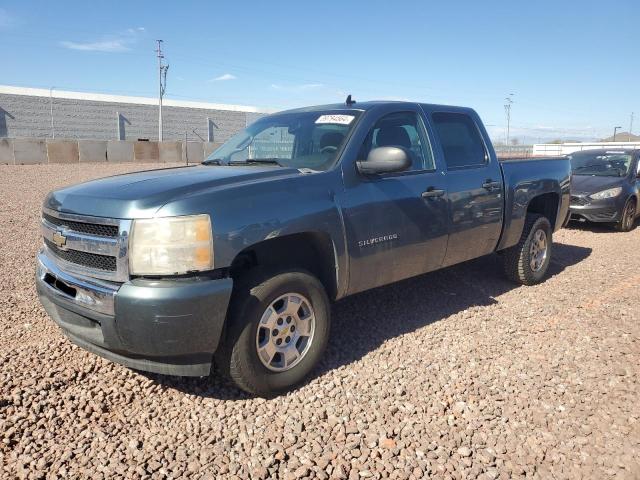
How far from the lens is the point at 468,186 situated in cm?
461

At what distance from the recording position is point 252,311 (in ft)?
9.98

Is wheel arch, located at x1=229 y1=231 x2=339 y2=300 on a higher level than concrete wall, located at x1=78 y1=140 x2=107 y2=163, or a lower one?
lower

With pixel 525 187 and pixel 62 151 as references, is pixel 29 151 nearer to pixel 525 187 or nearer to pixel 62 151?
pixel 62 151

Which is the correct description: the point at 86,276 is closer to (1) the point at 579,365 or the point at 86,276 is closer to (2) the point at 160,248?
(2) the point at 160,248

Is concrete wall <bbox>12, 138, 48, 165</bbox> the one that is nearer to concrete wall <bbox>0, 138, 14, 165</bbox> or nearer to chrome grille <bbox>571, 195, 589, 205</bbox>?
concrete wall <bbox>0, 138, 14, 165</bbox>

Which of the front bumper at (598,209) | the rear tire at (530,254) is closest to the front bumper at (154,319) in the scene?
the rear tire at (530,254)

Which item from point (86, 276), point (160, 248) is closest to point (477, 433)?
point (160, 248)

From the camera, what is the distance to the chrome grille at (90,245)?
2.81 metres

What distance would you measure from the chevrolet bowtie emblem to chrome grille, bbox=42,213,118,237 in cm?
7

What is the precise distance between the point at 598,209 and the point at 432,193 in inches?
274

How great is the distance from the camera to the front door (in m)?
3.62

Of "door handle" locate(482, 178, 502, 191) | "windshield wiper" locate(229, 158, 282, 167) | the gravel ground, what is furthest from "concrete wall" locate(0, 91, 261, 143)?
the gravel ground

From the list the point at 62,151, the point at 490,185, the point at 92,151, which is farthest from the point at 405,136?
the point at 92,151

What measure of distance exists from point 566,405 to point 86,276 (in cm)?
308
